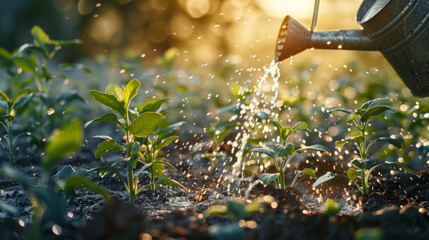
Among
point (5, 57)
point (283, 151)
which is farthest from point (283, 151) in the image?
point (5, 57)

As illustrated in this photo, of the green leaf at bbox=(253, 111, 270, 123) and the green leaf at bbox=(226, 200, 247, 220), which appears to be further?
the green leaf at bbox=(253, 111, 270, 123)

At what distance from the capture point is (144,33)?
9516 millimetres

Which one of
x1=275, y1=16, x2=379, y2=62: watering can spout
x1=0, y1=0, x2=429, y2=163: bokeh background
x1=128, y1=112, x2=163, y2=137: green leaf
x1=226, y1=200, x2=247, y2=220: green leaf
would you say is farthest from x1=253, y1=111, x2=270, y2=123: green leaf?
x1=0, y1=0, x2=429, y2=163: bokeh background

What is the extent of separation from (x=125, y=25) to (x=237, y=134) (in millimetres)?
7392

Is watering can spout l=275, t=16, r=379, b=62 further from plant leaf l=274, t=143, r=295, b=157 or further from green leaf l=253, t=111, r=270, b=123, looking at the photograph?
plant leaf l=274, t=143, r=295, b=157

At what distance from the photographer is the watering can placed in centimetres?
194

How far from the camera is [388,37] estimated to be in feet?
6.68

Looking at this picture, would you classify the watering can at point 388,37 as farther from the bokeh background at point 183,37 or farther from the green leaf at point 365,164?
the bokeh background at point 183,37

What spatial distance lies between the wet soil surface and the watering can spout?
73cm

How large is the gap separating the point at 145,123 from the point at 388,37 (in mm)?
1286

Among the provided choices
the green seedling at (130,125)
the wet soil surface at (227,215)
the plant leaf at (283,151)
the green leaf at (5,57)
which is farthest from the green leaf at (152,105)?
the green leaf at (5,57)

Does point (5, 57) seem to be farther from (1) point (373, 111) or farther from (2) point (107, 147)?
(1) point (373, 111)

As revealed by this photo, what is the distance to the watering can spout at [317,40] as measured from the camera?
7.00 ft

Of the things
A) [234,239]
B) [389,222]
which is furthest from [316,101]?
[234,239]
